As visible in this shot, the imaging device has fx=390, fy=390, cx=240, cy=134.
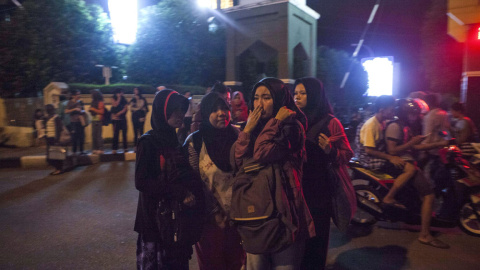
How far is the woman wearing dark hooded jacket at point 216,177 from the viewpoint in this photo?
9.82 ft

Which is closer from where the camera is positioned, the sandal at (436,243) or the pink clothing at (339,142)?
the pink clothing at (339,142)

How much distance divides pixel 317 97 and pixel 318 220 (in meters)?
0.98

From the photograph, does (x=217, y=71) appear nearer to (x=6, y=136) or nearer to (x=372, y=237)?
(x=6, y=136)

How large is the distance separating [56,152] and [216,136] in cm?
701

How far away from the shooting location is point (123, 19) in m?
20.9

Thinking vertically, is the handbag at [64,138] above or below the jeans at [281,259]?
above

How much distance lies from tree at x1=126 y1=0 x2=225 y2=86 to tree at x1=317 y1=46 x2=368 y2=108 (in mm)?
6661

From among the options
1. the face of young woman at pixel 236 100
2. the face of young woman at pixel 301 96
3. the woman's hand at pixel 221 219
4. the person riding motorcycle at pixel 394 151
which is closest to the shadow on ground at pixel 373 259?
the person riding motorcycle at pixel 394 151

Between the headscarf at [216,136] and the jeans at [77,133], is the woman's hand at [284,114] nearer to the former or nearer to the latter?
the headscarf at [216,136]

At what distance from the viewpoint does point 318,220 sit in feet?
9.61

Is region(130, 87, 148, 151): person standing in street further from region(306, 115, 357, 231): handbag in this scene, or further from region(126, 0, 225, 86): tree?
region(306, 115, 357, 231): handbag

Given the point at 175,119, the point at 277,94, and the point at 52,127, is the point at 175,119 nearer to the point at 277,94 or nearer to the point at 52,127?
the point at 277,94

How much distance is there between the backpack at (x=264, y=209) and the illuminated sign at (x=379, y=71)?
21660mm

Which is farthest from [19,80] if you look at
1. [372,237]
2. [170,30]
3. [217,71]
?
[372,237]
